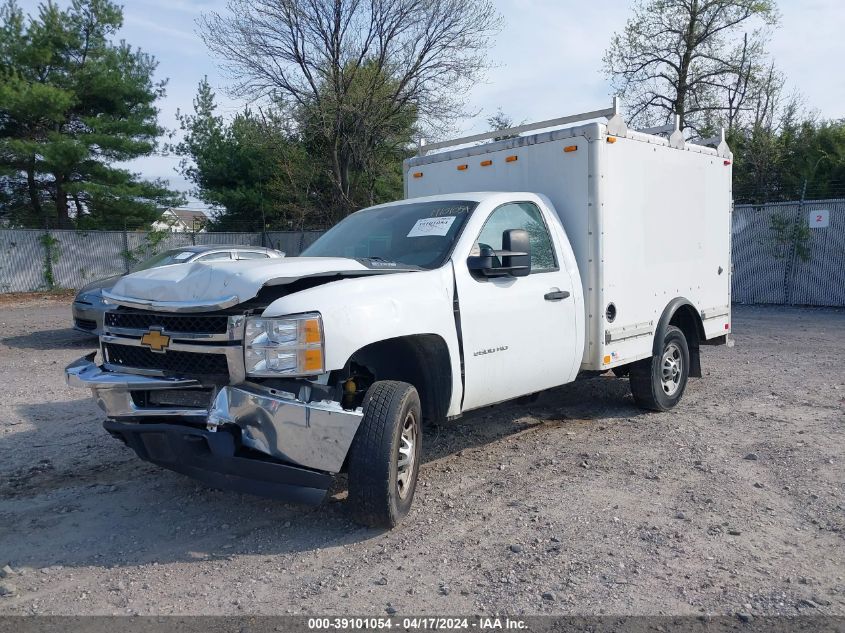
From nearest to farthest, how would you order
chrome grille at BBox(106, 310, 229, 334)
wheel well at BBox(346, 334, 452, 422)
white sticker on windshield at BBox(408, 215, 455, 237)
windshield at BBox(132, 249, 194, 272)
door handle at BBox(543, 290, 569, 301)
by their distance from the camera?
chrome grille at BBox(106, 310, 229, 334)
wheel well at BBox(346, 334, 452, 422)
white sticker on windshield at BBox(408, 215, 455, 237)
door handle at BBox(543, 290, 569, 301)
windshield at BBox(132, 249, 194, 272)

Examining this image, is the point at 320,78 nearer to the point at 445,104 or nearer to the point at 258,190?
the point at 445,104

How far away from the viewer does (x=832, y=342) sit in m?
11.4

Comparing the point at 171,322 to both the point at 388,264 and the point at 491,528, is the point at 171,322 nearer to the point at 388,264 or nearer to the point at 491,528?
the point at 388,264

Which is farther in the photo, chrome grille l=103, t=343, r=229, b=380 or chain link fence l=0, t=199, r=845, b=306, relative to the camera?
chain link fence l=0, t=199, r=845, b=306

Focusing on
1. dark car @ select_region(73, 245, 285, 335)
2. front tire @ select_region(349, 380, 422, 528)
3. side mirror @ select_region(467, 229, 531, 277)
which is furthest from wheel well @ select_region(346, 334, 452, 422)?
dark car @ select_region(73, 245, 285, 335)

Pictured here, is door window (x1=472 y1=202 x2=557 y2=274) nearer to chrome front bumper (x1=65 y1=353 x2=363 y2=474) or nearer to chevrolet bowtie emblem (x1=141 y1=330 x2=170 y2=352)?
chrome front bumper (x1=65 y1=353 x2=363 y2=474)

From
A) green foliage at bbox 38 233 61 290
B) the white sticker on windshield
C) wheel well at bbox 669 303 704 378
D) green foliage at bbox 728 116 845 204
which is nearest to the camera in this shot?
the white sticker on windshield

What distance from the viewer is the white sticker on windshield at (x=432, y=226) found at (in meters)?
5.23

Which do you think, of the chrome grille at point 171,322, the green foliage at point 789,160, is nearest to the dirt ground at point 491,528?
the chrome grille at point 171,322

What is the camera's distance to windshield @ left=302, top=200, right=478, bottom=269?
5.12m

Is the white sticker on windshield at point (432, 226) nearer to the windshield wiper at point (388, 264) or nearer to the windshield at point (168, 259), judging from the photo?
the windshield wiper at point (388, 264)

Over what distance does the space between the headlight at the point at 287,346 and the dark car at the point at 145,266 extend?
19.7 ft

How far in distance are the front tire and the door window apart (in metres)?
1.59

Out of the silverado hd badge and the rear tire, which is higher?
the silverado hd badge
